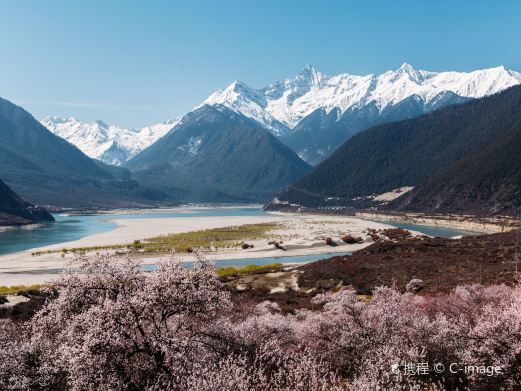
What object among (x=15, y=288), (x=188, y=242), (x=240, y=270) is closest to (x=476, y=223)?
(x=188, y=242)

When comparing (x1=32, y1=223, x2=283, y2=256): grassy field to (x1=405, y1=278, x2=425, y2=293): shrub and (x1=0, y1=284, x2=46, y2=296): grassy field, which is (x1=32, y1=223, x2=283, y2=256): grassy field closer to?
(x1=0, y1=284, x2=46, y2=296): grassy field

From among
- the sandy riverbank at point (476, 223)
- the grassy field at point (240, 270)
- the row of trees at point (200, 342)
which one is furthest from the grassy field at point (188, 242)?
the sandy riverbank at point (476, 223)

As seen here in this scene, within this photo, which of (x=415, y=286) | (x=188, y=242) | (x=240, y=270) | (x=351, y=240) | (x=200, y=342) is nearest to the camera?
(x=200, y=342)

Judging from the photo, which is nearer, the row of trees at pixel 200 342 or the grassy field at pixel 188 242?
the row of trees at pixel 200 342

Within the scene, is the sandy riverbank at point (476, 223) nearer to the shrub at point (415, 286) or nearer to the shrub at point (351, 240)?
the shrub at point (351, 240)

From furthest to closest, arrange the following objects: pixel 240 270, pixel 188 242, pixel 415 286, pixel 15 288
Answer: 1. pixel 188 242
2. pixel 240 270
3. pixel 15 288
4. pixel 415 286

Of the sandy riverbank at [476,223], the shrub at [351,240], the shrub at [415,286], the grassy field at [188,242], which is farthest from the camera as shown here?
the sandy riverbank at [476,223]

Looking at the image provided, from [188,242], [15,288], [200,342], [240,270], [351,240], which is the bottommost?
[15,288]

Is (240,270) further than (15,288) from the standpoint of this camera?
Yes

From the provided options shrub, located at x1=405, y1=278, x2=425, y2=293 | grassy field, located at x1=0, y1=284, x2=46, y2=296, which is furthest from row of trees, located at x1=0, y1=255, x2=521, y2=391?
grassy field, located at x1=0, y1=284, x2=46, y2=296

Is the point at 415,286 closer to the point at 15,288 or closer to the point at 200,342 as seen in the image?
the point at 200,342

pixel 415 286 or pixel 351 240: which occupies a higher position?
pixel 415 286
